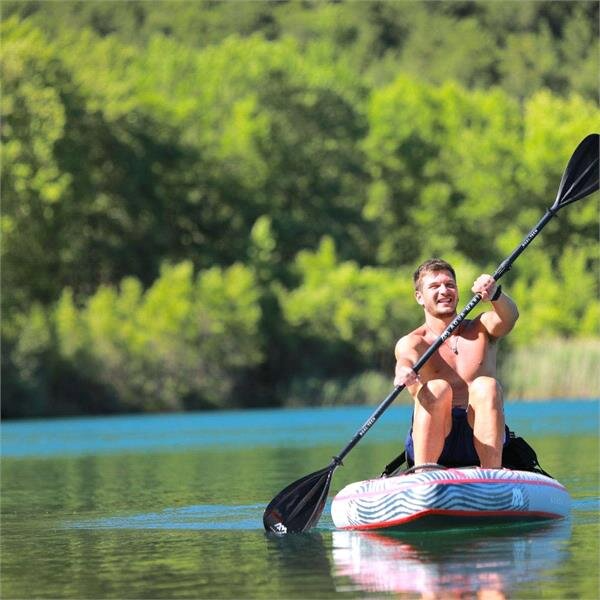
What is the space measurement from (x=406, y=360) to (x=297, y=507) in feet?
4.58

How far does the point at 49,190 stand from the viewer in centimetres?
5169

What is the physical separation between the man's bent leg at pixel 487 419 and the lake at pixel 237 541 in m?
0.51

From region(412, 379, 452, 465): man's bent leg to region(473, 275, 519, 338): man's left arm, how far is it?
0.51m

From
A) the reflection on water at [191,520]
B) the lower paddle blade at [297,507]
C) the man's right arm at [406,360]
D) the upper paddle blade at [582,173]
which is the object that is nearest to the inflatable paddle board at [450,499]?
the lower paddle blade at [297,507]

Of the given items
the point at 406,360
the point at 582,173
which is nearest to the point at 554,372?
the point at 582,173

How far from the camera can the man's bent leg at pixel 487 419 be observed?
462 inches

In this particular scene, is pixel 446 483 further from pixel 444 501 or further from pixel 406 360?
pixel 406 360

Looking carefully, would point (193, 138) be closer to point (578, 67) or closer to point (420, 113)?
point (420, 113)

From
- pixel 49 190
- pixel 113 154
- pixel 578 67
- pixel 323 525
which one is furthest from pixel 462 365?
pixel 578 67

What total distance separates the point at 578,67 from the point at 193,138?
20709 millimetres

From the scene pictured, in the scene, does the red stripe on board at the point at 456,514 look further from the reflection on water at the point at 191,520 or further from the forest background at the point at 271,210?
the forest background at the point at 271,210

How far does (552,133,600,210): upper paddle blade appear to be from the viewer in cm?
1388

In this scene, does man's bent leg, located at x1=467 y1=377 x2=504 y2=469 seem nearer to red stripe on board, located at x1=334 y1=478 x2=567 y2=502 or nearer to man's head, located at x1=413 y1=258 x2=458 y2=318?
red stripe on board, located at x1=334 y1=478 x2=567 y2=502

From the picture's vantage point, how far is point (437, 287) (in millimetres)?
12062
